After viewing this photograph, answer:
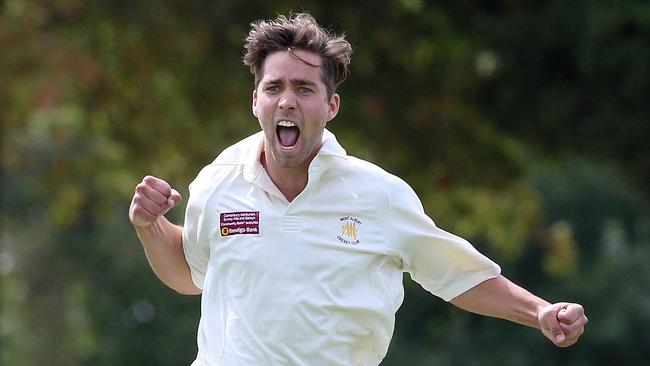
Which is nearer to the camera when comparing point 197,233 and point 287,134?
point 287,134

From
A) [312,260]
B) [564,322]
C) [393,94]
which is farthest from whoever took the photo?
[393,94]

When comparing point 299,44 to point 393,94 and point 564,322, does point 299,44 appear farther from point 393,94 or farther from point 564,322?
point 393,94

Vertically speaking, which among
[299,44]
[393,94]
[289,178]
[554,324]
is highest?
[393,94]

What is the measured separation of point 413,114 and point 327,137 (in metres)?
10.8

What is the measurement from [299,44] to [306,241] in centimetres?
78

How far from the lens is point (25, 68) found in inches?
695

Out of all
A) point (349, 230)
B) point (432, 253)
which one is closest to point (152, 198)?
point (349, 230)

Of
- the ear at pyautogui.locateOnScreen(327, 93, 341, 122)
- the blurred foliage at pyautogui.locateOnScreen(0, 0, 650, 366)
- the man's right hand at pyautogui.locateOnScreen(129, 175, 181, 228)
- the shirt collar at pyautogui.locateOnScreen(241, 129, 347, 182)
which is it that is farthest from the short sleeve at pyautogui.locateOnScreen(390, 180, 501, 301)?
the blurred foliage at pyautogui.locateOnScreen(0, 0, 650, 366)

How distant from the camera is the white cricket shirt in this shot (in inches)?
257

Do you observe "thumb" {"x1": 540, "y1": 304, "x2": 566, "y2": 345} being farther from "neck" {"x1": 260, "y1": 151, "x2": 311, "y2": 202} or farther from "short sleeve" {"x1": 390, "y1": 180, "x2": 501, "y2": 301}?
"neck" {"x1": 260, "y1": 151, "x2": 311, "y2": 202}

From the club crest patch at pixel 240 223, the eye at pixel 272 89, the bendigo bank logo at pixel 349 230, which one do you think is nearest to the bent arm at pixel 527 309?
the bendigo bank logo at pixel 349 230

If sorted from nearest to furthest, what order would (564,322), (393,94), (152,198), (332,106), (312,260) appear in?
(564,322) → (312,260) → (152,198) → (332,106) → (393,94)

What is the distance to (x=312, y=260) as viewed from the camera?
658 centimetres

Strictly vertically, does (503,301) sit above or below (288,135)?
below
